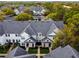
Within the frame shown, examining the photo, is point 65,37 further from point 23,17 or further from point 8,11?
point 8,11

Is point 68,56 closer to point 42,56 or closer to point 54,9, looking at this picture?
point 42,56

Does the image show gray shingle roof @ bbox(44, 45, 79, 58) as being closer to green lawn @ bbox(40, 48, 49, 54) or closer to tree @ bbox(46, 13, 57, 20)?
green lawn @ bbox(40, 48, 49, 54)

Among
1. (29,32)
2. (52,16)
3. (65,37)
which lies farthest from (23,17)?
(65,37)

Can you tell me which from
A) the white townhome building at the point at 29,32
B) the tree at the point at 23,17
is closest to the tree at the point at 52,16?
the white townhome building at the point at 29,32

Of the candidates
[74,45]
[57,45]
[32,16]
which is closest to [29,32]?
[32,16]

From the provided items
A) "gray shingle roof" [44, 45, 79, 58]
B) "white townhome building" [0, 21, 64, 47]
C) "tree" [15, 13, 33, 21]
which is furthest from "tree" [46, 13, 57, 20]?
"gray shingle roof" [44, 45, 79, 58]

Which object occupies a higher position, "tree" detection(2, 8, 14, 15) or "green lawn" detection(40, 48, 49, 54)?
"tree" detection(2, 8, 14, 15)

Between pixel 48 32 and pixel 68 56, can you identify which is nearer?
pixel 68 56

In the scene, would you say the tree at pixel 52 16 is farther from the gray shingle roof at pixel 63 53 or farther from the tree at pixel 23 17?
the gray shingle roof at pixel 63 53
